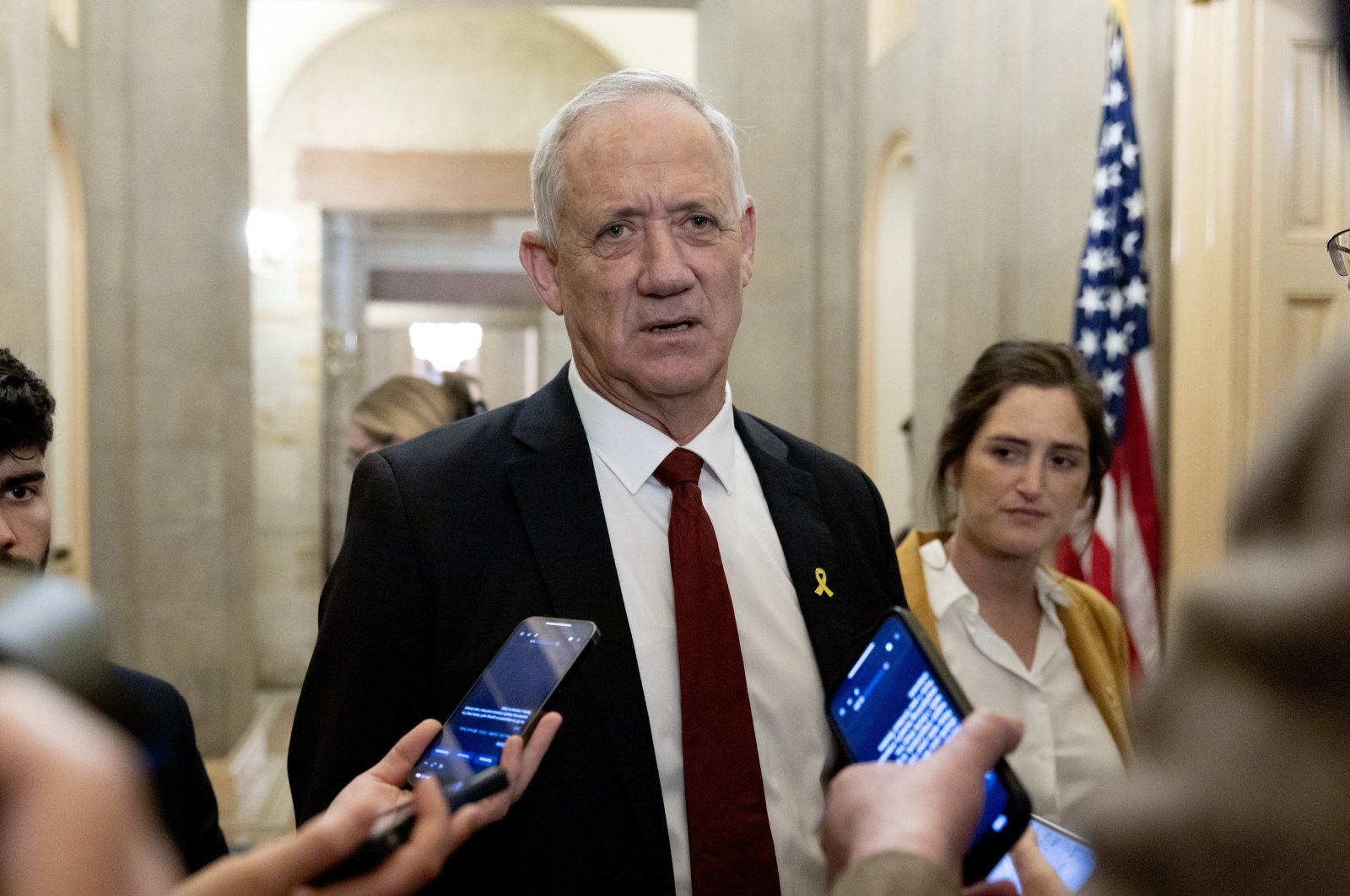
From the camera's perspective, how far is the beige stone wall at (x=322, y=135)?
12188 millimetres

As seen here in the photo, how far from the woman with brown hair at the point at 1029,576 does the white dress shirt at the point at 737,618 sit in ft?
2.30

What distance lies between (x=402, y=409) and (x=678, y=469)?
2.97 metres

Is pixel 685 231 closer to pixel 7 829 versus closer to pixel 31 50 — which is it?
pixel 7 829

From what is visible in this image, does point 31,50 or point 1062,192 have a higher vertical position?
point 31,50

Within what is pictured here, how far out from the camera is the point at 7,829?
1.80 ft

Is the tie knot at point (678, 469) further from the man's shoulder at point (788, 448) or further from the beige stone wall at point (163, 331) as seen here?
the beige stone wall at point (163, 331)

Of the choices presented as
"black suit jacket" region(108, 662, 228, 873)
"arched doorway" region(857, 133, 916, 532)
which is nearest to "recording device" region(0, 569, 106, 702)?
A: "black suit jacket" region(108, 662, 228, 873)

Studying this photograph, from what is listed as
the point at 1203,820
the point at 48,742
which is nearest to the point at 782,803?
the point at 1203,820

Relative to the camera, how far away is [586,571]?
1.97 m

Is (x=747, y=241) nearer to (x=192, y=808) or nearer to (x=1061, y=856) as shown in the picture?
(x=1061, y=856)

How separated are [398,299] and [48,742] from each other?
48.8 ft

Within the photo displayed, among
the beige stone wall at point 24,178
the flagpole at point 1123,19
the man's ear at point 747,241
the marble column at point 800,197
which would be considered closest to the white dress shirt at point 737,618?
the man's ear at point 747,241

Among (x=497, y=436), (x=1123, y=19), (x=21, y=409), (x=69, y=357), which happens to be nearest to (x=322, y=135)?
(x=69, y=357)

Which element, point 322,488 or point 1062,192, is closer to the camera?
point 1062,192
